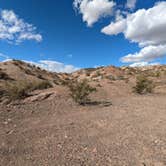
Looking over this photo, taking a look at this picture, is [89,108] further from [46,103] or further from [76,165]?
[76,165]

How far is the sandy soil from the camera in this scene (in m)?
5.73

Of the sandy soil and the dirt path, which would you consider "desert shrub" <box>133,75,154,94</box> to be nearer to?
the sandy soil

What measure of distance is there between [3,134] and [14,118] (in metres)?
2.09

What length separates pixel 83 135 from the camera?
7488mm

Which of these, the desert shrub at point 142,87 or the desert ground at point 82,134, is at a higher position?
the desert shrub at point 142,87

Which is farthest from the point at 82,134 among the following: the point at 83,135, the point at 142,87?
the point at 142,87

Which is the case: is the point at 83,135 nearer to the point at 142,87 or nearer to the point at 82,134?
the point at 82,134

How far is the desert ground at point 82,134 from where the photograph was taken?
226 inches

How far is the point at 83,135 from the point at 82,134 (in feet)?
0.34

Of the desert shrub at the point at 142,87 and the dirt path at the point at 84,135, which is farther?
the desert shrub at the point at 142,87

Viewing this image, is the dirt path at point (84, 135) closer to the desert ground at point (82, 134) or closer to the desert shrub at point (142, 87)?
the desert ground at point (82, 134)

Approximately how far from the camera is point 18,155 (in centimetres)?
607

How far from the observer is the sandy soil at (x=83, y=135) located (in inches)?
226

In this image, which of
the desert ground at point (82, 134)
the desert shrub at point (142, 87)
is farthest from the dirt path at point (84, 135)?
the desert shrub at point (142, 87)
